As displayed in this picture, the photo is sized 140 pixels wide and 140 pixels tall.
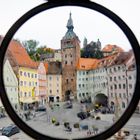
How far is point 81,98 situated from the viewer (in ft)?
1.90

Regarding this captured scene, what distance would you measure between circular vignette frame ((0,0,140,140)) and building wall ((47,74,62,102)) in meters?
0.10

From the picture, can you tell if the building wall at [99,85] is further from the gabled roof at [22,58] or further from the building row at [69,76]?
the gabled roof at [22,58]

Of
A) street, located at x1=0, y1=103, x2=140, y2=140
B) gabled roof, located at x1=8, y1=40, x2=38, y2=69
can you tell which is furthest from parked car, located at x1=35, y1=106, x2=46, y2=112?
gabled roof, located at x1=8, y1=40, x2=38, y2=69

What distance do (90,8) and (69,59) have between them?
0.52ft

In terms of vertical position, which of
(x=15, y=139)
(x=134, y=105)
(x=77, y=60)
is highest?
(x=77, y=60)

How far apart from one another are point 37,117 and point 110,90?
19 centimetres

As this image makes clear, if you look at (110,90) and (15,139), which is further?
(15,139)

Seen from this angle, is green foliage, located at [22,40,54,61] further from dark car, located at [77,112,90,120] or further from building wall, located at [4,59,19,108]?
dark car, located at [77,112,90,120]

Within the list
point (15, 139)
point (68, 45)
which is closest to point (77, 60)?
point (68, 45)

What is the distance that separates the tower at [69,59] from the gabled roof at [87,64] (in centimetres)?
1

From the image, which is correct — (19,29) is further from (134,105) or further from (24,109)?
(134,105)

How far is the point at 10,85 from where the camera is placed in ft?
1.86

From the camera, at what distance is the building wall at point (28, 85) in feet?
1.94

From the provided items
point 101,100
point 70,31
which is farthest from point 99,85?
point 70,31
